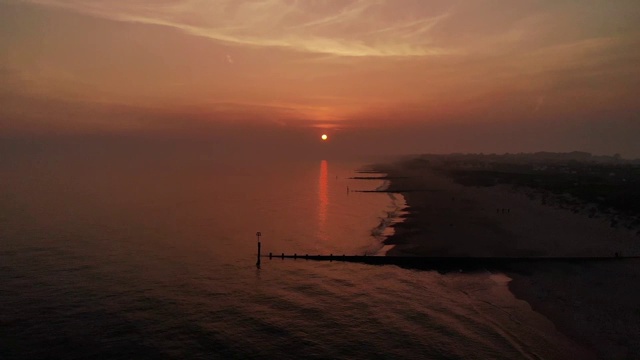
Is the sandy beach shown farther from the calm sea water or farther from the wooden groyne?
the calm sea water

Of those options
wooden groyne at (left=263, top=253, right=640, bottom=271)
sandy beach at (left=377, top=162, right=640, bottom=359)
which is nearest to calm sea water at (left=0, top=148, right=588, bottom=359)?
wooden groyne at (left=263, top=253, right=640, bottom=271)

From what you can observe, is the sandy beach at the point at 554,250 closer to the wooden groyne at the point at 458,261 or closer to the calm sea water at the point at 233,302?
the wooden groyne at the point at 458,261

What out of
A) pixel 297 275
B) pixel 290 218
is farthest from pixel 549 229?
pixel 290 218

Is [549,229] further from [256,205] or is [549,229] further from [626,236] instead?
[256,205]

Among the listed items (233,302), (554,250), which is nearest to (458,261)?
(554,250)

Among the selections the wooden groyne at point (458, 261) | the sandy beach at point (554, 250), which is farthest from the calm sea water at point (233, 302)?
the sandy beach at point (554, 250)

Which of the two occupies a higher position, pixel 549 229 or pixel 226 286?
pixel 549 229

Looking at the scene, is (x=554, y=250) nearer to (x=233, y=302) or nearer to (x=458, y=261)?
(x=458, y=261)

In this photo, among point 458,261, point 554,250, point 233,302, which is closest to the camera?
point 233,302
